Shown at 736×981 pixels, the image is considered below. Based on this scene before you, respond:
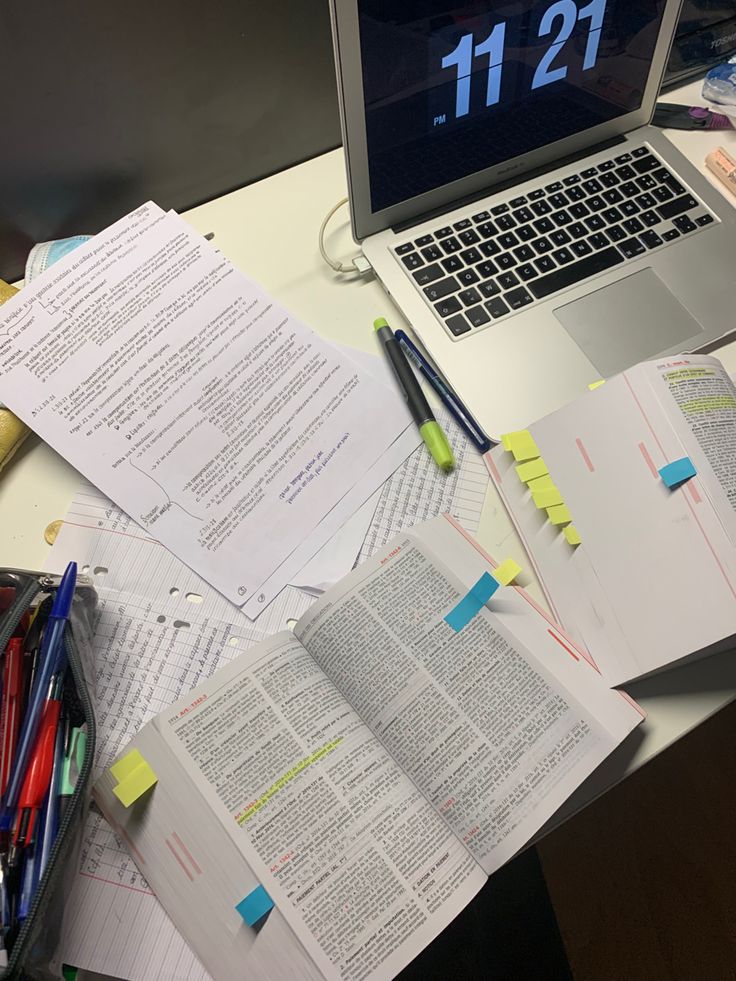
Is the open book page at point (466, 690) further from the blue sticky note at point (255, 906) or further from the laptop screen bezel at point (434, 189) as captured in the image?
the laptop screen bezel at point (434, 189)

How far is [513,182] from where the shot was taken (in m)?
0.73

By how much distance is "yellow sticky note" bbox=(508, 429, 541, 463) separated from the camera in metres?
0.59

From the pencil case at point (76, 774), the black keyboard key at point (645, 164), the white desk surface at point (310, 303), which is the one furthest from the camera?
the black keyboard key at point (645, 164)

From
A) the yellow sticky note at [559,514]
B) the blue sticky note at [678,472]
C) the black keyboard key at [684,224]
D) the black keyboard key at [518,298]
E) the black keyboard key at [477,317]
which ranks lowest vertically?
the yellow sticky note at [559,514]

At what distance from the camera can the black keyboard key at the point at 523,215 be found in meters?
0.70

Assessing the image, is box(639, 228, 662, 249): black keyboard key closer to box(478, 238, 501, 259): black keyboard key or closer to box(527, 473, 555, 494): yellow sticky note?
box(478, 238, 501, 259): black keyboard key

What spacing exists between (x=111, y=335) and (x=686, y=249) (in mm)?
551

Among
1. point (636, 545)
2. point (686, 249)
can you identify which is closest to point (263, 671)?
point (636, 545)

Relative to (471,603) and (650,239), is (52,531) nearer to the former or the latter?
(471,603)

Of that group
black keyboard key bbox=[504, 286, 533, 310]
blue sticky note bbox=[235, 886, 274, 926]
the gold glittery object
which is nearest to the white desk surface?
the gold glittery object

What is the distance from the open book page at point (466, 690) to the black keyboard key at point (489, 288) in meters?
0.24

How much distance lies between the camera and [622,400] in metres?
0.54

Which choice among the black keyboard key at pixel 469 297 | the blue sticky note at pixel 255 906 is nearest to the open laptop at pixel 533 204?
the black keyboard key at pixel 469 297

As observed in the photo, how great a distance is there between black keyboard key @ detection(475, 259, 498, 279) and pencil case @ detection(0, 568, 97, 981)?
444 mm
